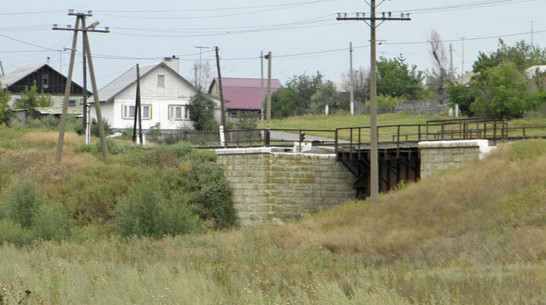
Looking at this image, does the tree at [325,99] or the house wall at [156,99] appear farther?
the tree at [325,99]

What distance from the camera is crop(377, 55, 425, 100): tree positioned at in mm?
91875

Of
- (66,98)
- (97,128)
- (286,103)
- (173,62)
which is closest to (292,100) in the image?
(286,103)

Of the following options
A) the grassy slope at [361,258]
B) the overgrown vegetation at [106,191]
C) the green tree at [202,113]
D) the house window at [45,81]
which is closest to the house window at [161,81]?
the green tree at [202,113]

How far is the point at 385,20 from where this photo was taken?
3119 cm

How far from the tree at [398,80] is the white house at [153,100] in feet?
95.7

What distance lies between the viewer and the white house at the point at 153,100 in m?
65.7

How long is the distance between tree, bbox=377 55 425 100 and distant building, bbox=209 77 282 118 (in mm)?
13311

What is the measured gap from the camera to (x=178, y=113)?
222 ft

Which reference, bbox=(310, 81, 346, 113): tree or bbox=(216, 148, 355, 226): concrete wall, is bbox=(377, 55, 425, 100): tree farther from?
bbox=(216, 148, 355, 226): concrete wall

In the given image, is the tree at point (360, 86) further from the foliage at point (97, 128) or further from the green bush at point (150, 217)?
the green bush at point (150, 217)

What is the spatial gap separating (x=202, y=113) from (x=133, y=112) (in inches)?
211

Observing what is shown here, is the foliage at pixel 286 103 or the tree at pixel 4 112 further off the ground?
the foliage at pixel 286 103

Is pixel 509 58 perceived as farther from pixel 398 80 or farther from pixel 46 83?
pixel 46 83

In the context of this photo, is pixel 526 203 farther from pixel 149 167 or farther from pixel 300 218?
pixel 149 167
